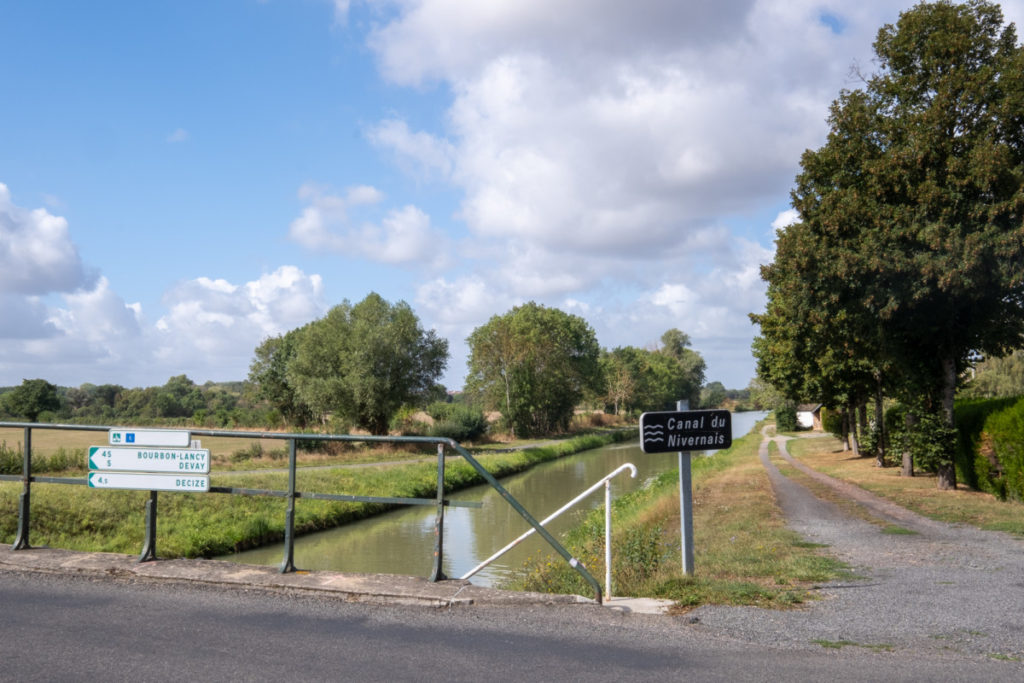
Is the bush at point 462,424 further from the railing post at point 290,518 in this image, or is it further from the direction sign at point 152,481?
the railing post at point 290,518

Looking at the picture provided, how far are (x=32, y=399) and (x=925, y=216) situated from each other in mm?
65335

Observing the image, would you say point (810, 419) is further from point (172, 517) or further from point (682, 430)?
point (682, 430)

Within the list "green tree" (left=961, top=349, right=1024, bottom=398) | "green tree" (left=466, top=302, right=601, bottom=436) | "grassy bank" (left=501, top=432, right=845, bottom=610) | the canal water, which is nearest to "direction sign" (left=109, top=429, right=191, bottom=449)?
"grassy bank" (left=501, top=432, right=845, bottom=610)

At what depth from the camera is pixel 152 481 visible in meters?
7.23

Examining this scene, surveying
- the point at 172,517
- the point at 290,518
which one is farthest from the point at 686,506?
the point at 172,517

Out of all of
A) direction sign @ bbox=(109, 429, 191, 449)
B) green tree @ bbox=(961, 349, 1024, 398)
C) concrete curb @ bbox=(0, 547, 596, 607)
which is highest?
green tree @ bbox=(961, 349, 1024, 398)

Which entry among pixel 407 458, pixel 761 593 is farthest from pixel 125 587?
pixel 407 458

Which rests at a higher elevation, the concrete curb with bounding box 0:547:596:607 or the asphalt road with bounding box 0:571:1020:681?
the concrete curb with bounding box 0:547:596:607

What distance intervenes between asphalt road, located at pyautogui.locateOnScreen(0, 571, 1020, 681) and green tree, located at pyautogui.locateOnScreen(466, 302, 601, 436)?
62.1 meters

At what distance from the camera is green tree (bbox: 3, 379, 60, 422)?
6031 centimetres

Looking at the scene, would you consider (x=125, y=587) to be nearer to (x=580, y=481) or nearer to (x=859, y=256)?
(x=859, y=256)

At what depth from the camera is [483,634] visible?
5.39 meters

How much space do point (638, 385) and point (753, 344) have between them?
221ft

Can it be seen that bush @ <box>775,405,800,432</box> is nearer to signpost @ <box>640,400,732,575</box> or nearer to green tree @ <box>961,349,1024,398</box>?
green tree @ <box>961,349,1024,398</box>
